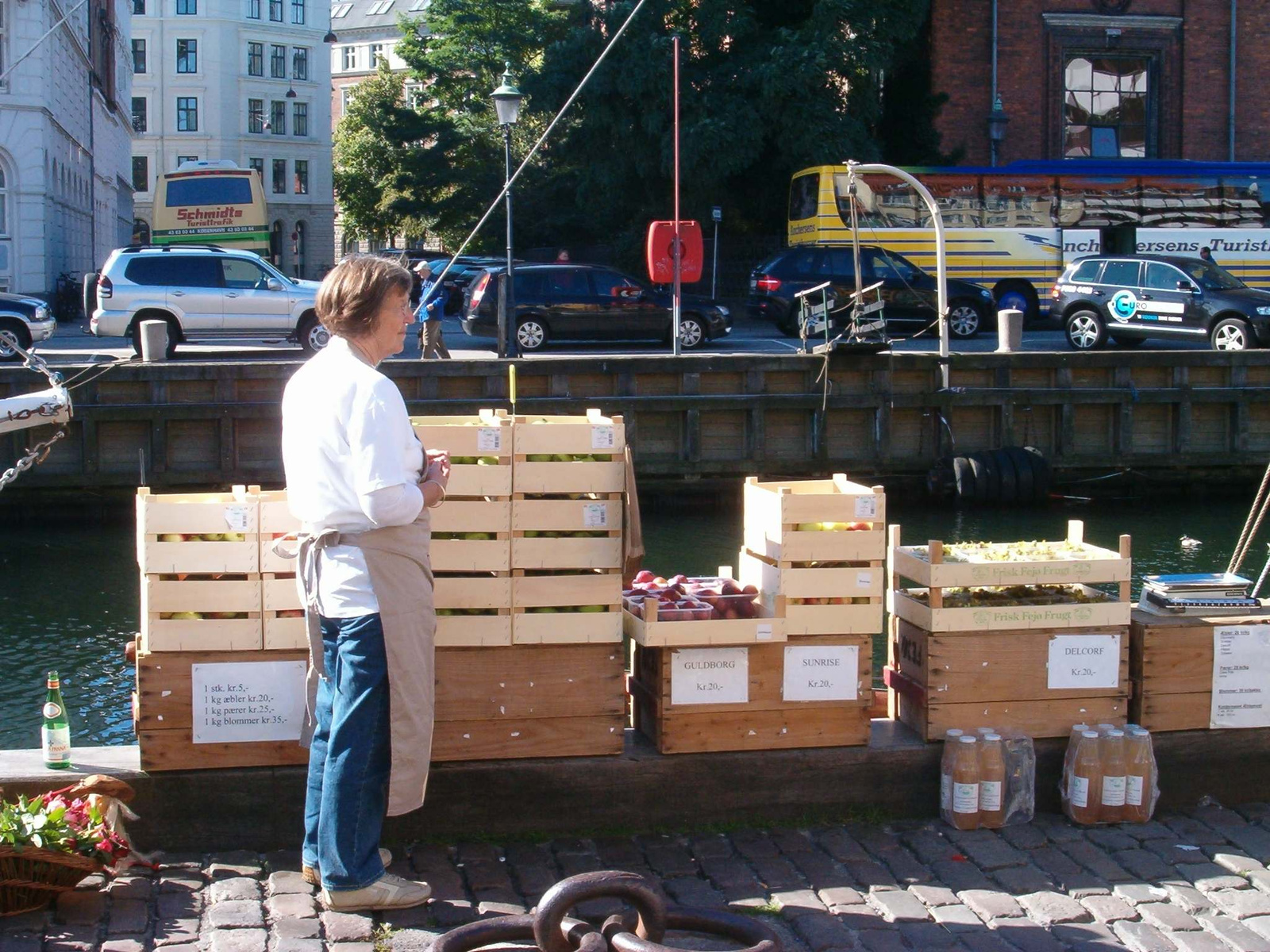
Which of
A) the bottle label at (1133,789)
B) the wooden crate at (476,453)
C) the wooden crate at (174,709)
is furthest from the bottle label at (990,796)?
the wooden crate at (174,709)

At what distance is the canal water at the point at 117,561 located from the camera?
430 inches

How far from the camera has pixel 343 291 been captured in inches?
192

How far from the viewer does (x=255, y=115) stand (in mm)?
81562

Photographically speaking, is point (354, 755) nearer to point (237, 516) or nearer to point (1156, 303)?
point (237, 516)

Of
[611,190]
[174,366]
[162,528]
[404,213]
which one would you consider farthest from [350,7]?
[162,528]

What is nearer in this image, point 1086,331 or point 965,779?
point 965,779

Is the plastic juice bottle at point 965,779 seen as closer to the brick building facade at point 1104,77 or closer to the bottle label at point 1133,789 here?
the bottle label at point 1133,789

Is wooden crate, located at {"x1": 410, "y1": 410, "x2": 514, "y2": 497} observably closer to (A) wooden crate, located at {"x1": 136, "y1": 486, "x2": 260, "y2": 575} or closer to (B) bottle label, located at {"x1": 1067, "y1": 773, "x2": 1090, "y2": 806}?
(A) wooden crate, located at {"x1": 136, "y1": 486, "x2": 260, "y2": 575}

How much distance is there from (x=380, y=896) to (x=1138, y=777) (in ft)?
9.69

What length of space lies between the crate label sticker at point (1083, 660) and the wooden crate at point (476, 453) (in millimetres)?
2253

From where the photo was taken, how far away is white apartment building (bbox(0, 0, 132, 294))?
36625 mm

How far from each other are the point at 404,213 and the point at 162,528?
5031 centimetres

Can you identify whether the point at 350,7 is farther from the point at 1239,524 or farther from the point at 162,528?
the point at 162,528

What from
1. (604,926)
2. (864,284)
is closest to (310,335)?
(864,284)
